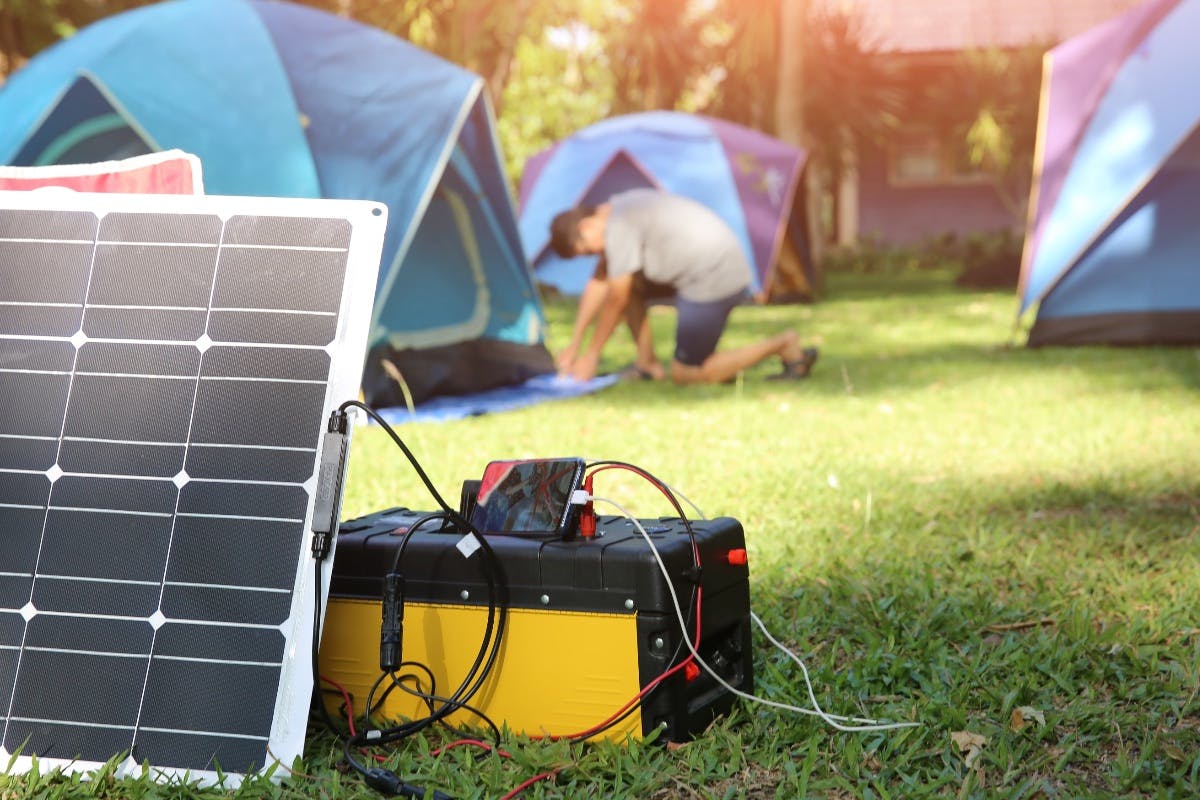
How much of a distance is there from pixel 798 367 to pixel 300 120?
2.98m

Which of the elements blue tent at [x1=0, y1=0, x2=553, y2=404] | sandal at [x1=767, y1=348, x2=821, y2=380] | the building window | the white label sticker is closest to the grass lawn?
sandal at [x1=767, y1=348, x2=821, y2=380]

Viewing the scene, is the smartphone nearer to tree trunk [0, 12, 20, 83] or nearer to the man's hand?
the man's hand

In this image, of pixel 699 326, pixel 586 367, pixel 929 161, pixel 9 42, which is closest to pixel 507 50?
pixel 9 42

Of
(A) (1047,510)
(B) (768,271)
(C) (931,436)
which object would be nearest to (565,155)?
(B) (768,271)

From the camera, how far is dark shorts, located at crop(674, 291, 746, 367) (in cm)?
707

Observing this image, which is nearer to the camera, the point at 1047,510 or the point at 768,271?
the point at 1047,510

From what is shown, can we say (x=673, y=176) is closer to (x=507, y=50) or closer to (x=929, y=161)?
(x=507, y=50)

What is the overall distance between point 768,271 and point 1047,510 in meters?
9.52

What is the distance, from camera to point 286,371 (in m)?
2.32

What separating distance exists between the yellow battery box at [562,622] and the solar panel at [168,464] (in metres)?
0.21

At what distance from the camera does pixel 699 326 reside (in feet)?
23.3

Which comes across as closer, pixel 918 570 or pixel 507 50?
pixel 918 570

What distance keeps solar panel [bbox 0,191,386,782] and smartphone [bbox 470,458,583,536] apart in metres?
0.32

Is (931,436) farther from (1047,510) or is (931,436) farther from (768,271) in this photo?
(768,271)
